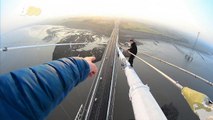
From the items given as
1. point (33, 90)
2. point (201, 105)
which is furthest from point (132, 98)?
point (33, 90)

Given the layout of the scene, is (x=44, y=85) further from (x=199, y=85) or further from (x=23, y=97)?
(x=199, y=85)

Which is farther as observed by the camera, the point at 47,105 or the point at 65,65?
the point at 65,65

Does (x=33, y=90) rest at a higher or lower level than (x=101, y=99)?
higher

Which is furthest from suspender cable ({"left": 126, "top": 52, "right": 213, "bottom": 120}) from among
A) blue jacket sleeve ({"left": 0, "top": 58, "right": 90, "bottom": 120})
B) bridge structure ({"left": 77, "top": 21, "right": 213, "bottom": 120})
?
blue jacket sleeve ({"left": 0, "top": 58, "right": 90, "bottom": 120})

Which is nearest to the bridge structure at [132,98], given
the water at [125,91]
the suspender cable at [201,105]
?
the suspender cable at [201,105]

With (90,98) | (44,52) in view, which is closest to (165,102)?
(90,98)

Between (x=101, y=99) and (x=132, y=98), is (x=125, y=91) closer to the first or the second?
(x=101, y=99)

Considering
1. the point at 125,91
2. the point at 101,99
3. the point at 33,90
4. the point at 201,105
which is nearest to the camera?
the point at 33,90

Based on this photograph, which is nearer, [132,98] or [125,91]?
[132,98]
